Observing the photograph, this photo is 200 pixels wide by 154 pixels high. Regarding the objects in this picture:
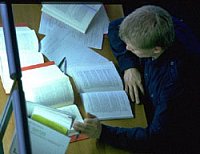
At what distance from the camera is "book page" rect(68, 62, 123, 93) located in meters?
1.67

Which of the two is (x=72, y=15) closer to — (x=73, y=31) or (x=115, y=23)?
(x=73, y=31)

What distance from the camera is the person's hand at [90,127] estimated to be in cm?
149

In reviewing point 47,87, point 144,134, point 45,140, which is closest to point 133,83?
point 144,134

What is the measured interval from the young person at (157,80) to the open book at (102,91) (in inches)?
1.8

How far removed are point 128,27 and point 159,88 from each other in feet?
0.84

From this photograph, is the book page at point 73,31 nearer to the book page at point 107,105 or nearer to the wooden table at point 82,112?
the wooden table at point 82,112

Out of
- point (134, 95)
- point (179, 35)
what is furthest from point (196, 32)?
point (134, 95)

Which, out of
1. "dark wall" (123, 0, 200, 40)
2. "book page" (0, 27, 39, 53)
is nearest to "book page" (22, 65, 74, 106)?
"book page" (0, 27, 39, 53)

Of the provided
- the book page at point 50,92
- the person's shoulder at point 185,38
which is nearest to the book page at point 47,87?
the book page at point 50,92

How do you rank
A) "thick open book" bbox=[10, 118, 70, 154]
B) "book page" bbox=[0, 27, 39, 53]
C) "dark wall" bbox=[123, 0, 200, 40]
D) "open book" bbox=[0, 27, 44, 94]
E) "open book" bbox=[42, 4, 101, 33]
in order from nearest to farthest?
"thick open book" bbox=[10, 118, 70, 154], "open book" bbox=[0, 27, 44, 94], "book page" bbox=[0, 27, 39, 53], "open book" bbox=[42, 4, 101, 33], "dark wall" bbox=[123, 0, 200, 40]

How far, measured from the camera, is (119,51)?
1.79 meters

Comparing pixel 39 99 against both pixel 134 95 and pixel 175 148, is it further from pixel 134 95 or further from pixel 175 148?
pixel 175 148

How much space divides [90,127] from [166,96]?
30 cm

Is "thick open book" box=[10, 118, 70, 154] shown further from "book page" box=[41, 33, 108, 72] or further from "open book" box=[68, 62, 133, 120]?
"book page" box=[41, 33, 108, 72]
